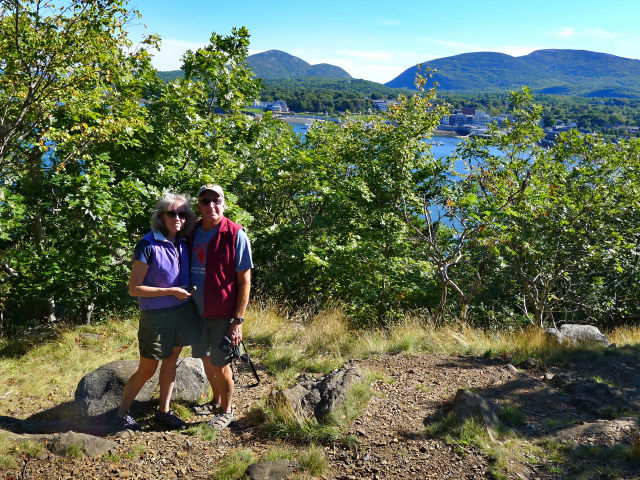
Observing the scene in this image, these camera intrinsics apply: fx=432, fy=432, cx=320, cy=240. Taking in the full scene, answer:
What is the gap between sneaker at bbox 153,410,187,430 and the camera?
351 centimetres

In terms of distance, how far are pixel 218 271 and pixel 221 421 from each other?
1308 millimetres

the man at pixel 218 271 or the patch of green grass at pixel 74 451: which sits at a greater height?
the man at pixel 218 271

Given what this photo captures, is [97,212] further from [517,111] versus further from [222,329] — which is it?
[517,111]

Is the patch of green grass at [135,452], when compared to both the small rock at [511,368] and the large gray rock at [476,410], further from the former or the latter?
the small rock at [511,368]

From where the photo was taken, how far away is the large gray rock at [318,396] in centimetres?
362

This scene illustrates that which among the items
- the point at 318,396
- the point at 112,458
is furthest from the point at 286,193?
the point at 112,458

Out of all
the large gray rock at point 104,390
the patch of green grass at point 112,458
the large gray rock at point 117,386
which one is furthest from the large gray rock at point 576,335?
the patch of green grass at point 112,458

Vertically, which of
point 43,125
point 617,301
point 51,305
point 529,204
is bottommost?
point 617,301

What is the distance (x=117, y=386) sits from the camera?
3883mm

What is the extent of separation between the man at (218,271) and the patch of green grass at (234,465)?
67 centimetres

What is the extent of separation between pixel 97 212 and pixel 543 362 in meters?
5.81

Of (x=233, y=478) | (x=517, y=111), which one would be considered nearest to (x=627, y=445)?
(x=233, y=478)

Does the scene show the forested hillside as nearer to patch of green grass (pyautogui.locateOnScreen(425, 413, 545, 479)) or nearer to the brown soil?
the brown soil

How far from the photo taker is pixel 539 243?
25.7ft
